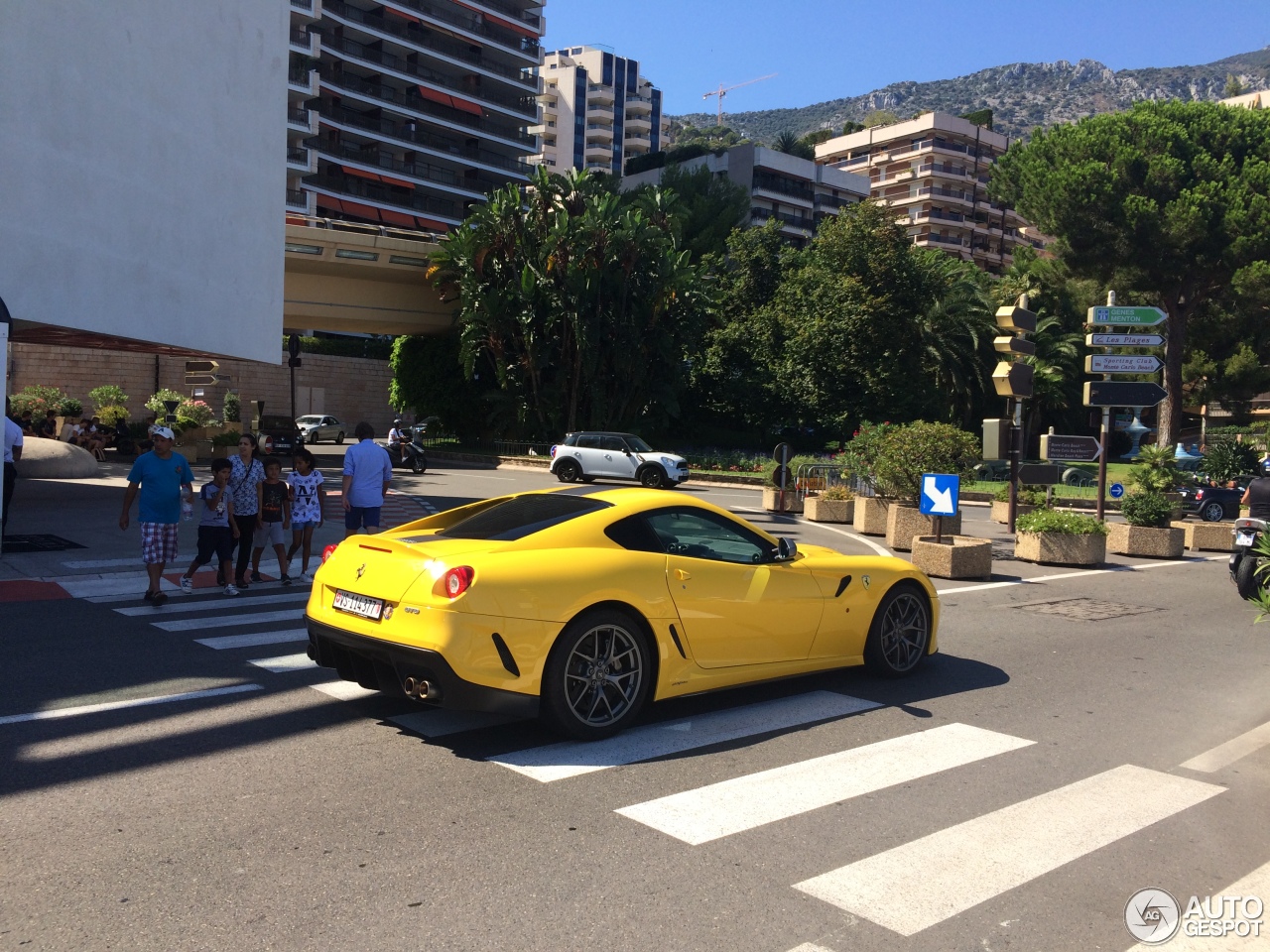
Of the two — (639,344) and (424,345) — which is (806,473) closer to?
(639,344)

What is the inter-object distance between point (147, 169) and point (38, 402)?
20.5m

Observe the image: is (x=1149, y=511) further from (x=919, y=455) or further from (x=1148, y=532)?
(x=919, y=455)

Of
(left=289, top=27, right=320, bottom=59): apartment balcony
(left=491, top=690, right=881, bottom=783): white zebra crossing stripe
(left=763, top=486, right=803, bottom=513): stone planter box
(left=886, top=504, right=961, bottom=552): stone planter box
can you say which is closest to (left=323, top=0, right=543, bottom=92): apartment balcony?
(left=289, top=27, right=320, bottom=59): apartment balcony

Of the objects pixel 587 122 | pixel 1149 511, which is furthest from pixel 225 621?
pixel 587 122

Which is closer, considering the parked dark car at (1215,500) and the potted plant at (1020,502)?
the potted plant at (1020,502)

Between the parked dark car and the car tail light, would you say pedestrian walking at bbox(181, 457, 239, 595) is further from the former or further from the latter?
the parked dark car

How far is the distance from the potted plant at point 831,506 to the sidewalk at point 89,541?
26.2 ft

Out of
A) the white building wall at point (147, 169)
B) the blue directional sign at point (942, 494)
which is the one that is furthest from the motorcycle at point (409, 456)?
the blue directional sign at point (942, 494)

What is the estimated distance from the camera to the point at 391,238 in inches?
1661

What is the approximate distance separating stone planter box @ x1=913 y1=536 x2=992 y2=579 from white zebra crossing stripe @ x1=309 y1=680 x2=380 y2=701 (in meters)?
8.70

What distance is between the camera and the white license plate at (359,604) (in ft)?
19.4

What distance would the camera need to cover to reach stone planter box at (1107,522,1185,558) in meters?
17.7

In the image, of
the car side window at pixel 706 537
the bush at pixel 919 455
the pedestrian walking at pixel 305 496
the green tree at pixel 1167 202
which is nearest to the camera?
the car side window at pixel 706 537

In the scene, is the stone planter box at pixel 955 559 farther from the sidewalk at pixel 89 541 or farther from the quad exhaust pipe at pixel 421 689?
the quad exhaust pipe at pixel 421 689
